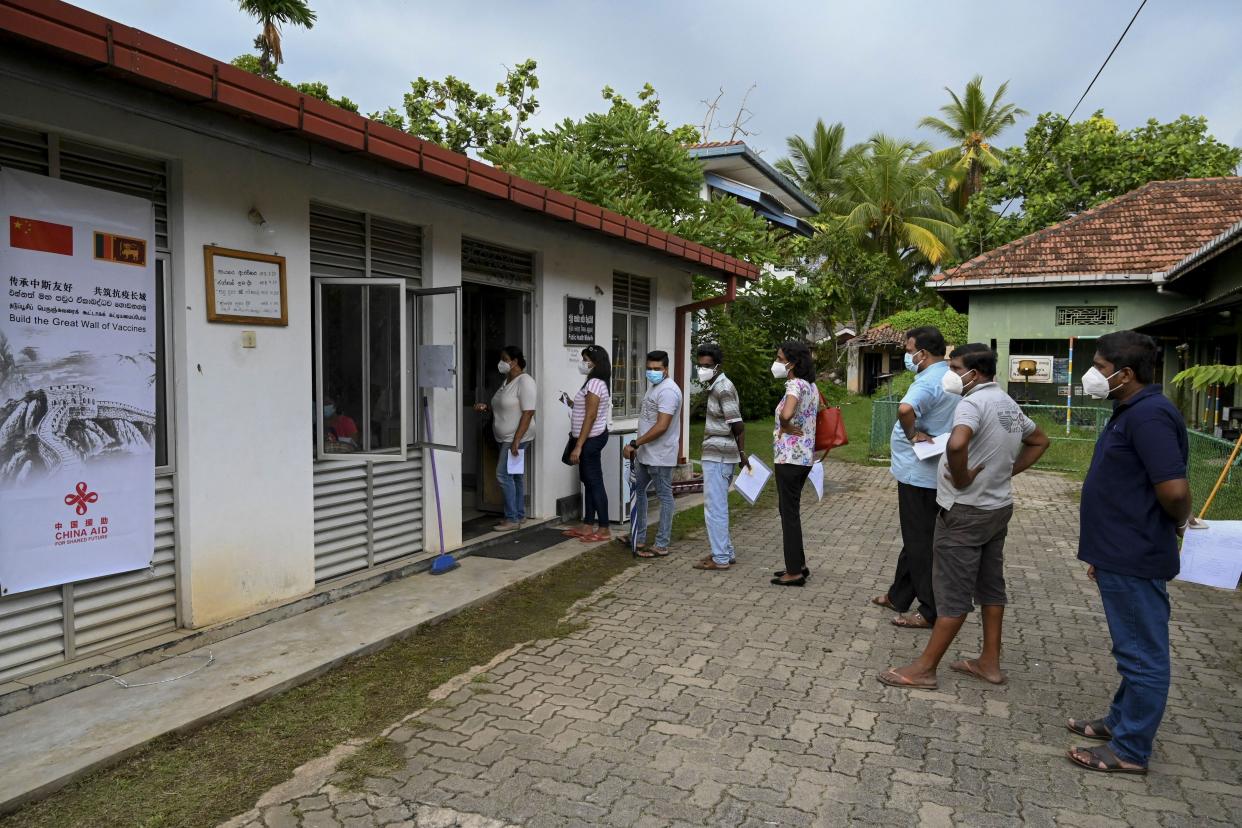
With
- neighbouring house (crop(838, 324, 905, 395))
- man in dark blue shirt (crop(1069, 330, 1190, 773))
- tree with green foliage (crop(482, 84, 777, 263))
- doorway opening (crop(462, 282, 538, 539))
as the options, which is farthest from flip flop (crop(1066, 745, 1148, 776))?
neighbouring house (crop(838, 324, 905, 395))

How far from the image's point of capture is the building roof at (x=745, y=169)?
808 inches

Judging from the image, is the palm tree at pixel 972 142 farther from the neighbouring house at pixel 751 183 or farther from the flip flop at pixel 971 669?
the flip flop at pixel 971 669

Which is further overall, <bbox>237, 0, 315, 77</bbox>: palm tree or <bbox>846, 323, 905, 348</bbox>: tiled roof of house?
<bbox>846, 323, 905, 348</bbox>: tiled roof of house

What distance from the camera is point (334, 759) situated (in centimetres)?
348

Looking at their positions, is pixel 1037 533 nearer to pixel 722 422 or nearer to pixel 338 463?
pixel 722 422

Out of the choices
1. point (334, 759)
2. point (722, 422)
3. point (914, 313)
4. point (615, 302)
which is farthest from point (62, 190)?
point (914, 313)

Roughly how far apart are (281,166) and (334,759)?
352 cm

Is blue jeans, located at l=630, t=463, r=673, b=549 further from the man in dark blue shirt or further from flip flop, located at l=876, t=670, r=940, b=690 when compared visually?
the man in dark blue shirt

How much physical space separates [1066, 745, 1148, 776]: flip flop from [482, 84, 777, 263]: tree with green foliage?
1056 cm

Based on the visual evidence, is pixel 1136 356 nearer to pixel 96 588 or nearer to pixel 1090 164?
pixel 96 588

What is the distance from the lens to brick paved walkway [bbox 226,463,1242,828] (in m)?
3.13

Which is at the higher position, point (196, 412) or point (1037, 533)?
point (196, 412)

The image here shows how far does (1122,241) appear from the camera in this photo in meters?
18.2

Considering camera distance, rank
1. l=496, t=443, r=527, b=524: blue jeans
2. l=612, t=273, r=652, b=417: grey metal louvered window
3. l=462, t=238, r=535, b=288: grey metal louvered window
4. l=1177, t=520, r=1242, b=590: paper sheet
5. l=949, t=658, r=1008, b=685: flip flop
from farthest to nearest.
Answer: l=612, t=273, r=652, b=417: grey metal louvered window, l=496, t=443, r=527, b=524: blue jeans, l=462, t=238, r=535, b=288: grey metal louvered window, l=949, t=658, r=1008, b=685: flip flop, l=1177, t=520, r=1242, b=590: paper sheet
